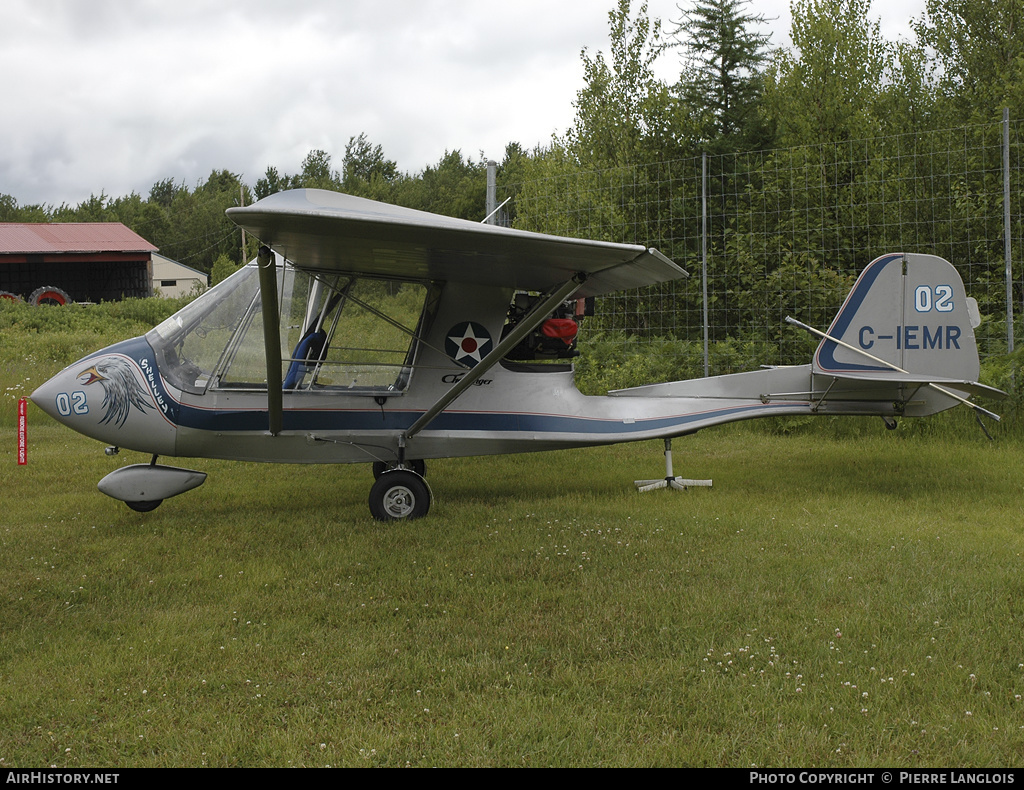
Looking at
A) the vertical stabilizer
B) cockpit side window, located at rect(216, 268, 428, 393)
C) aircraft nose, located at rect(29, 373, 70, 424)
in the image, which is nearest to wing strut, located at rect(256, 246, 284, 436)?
cockpit side window, located at rect(216, 268, 428, 393)

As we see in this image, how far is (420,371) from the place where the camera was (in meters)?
7.51

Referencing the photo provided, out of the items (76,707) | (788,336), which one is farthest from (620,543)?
(788,336)

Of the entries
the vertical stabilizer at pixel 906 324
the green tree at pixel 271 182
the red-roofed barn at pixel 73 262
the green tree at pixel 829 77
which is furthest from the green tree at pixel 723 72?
the green tree at pixel 271 182

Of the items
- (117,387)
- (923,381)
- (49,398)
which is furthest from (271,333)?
(923,381)

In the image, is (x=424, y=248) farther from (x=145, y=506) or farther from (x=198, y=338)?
(x=145, y=506)

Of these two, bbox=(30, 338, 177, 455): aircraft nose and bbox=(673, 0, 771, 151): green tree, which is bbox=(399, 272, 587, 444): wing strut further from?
bbox=(673, 0, 771, 151): green tree

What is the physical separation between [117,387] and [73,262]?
141 ft

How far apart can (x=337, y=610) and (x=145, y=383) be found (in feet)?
10.9

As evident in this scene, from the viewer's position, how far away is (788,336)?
1229 centimetres

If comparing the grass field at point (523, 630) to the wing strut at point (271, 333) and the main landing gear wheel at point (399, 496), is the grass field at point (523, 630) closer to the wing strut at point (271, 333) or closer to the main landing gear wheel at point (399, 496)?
the main landing gear wheel at point (399, 496)

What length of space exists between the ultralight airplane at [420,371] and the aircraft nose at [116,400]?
13mm

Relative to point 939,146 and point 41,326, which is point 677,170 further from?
point 41,326

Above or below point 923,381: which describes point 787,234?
above

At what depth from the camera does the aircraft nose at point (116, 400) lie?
266 inches
